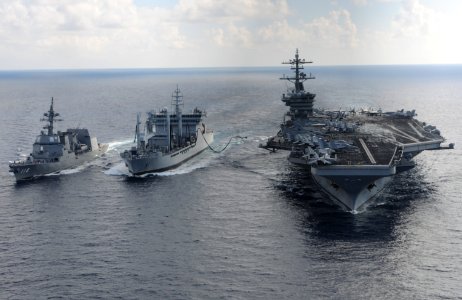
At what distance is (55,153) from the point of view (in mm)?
60438

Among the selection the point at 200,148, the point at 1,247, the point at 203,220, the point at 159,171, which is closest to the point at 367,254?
the point at 203,220

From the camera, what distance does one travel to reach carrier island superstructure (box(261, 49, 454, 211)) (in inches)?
1614

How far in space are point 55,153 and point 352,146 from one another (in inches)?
1382

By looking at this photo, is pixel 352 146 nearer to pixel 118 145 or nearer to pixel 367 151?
pixel 367 151

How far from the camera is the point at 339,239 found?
35.5 meters

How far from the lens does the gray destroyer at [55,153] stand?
56.1m

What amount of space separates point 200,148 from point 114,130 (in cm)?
2364

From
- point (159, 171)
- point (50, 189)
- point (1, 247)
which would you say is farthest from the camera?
point (159, 171)

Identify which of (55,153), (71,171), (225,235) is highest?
(55,153)

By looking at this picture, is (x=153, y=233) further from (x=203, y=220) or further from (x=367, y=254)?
(x=367, y=254)

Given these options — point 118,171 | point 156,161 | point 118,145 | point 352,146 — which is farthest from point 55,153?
point 352,146

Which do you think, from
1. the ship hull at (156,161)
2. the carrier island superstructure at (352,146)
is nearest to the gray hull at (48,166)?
the ship hull at (156,161)

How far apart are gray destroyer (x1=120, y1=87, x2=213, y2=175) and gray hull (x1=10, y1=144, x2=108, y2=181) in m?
7.43

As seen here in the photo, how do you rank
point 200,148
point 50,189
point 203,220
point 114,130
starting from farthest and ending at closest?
point 114,130, point 200,148, point 50,189, point 203,220
